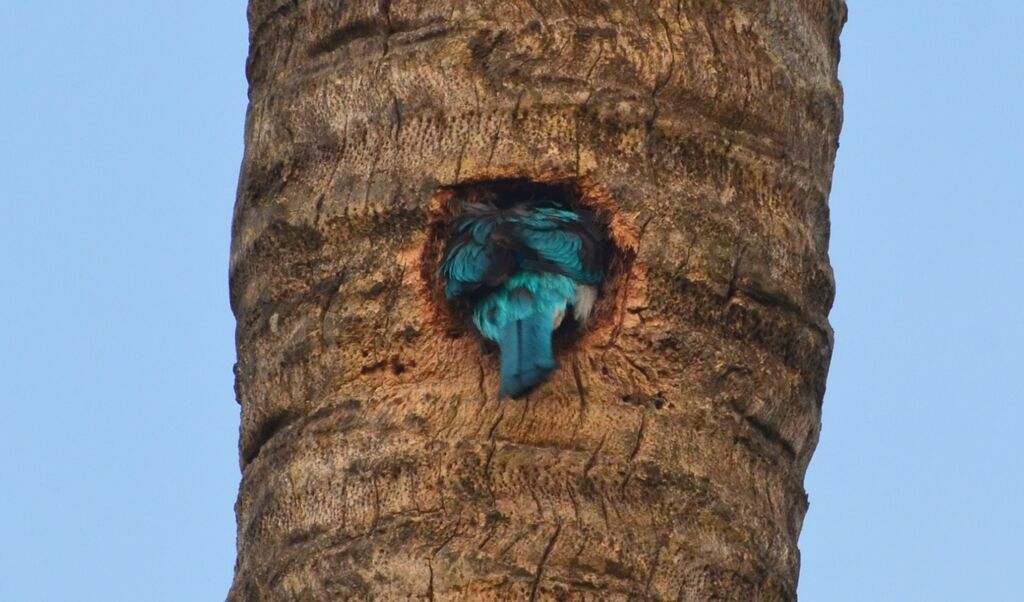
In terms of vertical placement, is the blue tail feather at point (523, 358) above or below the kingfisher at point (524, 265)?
below

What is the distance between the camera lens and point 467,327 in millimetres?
4504

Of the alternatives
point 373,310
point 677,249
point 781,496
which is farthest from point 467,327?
point 781,496

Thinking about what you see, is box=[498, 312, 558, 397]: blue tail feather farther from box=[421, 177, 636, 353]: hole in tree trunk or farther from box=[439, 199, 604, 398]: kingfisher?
box=[421, 177, 636, 353]: hole in tree trunk

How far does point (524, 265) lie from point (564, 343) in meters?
0.30

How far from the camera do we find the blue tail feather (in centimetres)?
416

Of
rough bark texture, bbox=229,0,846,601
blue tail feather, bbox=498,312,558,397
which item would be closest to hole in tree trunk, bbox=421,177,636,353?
rough bark texture, bbox=229,0,846,601

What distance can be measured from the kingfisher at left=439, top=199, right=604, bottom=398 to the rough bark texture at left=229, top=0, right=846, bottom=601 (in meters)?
0.06

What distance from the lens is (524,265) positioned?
4734mm

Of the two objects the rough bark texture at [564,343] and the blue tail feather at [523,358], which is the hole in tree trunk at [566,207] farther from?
the blue tail feather at [523,358]

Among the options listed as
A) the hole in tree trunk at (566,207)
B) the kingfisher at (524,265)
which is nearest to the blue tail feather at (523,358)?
the kingfisher at (524,265)

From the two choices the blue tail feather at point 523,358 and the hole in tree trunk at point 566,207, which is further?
the hole in tree trunk at point 566,207

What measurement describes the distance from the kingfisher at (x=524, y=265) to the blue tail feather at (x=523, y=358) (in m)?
0.01

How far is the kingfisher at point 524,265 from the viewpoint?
4.49 m

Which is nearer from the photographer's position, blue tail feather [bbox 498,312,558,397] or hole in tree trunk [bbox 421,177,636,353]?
blue tail feather [bbox 498,312,558,397]
